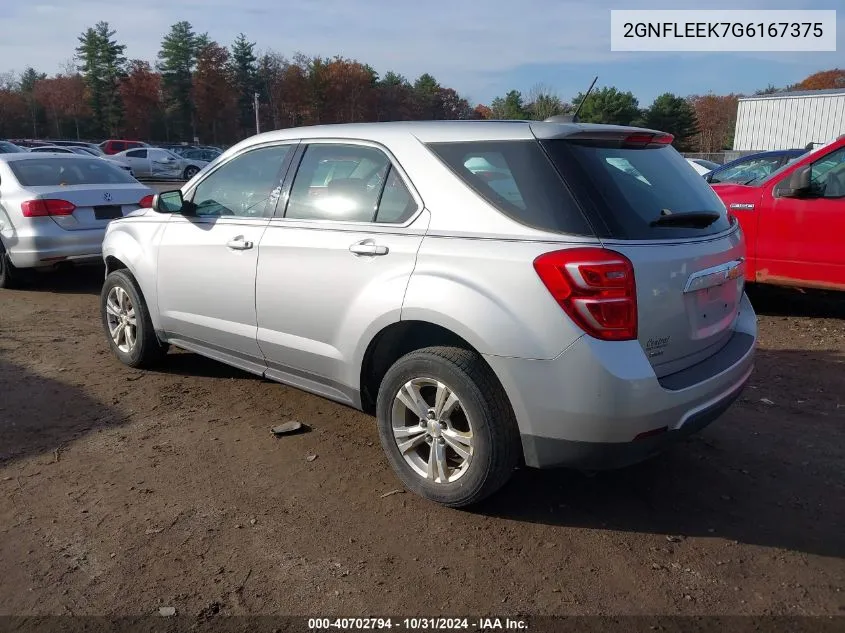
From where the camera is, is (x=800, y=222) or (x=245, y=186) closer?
(x=245, y=186)

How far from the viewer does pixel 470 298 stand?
3016mm

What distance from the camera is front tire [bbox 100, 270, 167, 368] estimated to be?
509 cm

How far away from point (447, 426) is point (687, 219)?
57.2 inches

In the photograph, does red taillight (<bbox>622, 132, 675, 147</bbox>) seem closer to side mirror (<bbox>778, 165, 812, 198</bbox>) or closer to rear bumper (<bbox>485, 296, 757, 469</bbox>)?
rear bumper (<bbox>485, 296, 757, 469</bbox>)

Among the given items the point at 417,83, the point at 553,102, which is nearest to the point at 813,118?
the point at 553,102

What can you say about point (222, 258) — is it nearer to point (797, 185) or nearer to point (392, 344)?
point (392, 344)

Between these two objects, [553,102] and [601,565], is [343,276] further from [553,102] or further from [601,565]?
[553,102]

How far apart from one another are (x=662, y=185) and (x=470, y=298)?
A: 113 cm

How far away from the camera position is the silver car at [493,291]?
2.83 metres

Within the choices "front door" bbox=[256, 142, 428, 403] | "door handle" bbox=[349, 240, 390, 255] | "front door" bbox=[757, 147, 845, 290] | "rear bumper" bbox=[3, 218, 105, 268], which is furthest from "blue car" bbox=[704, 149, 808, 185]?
"rear bumper" bbox=[3, 218, 105, 268]

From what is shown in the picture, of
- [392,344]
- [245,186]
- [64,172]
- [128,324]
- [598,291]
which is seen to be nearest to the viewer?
[598,291]

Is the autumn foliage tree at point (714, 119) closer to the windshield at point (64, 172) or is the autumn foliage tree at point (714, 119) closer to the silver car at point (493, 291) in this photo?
the windshield at point (64, 172)

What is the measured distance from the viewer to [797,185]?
21.0 ft

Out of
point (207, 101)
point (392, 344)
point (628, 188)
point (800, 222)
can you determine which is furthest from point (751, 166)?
point (207, 101)
